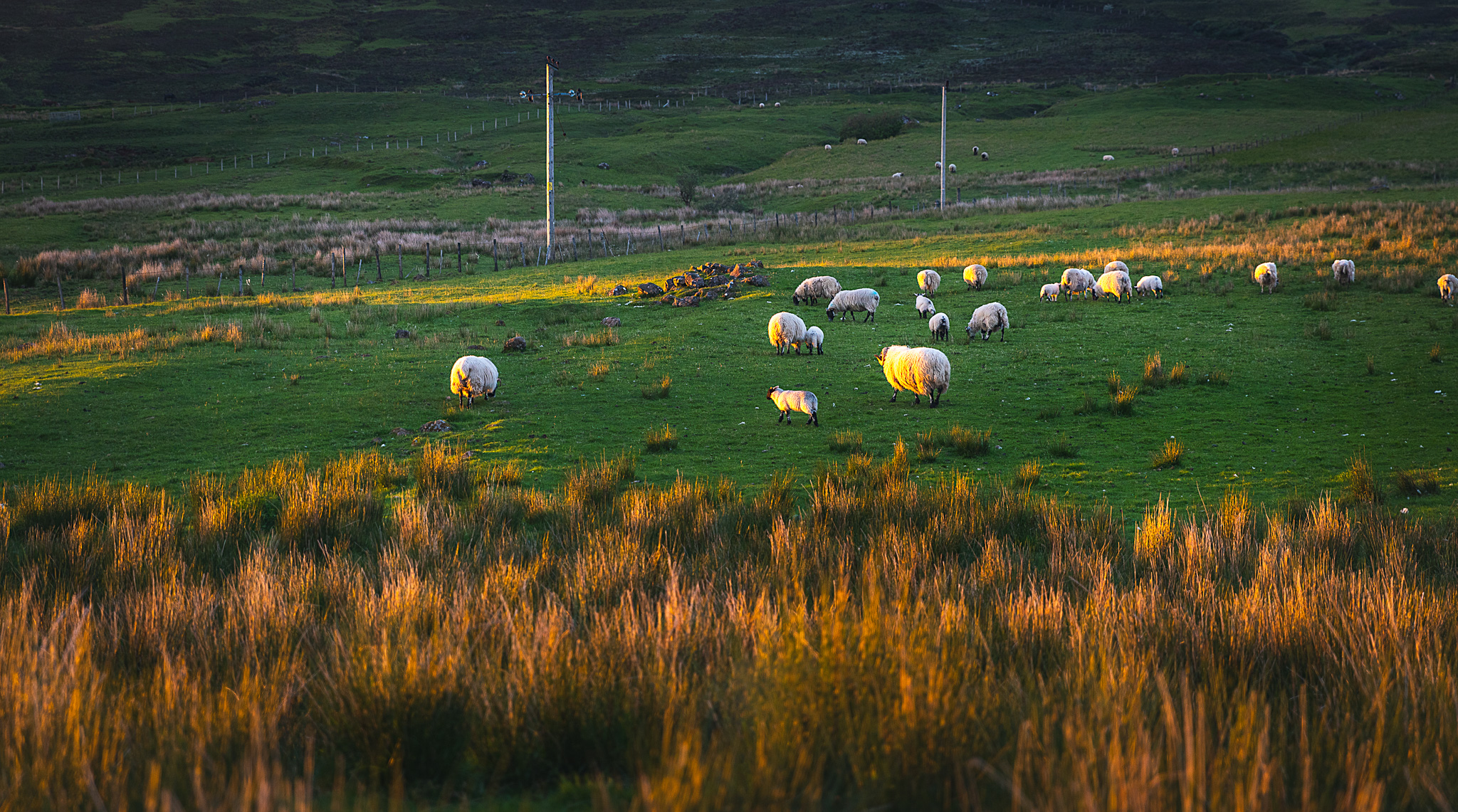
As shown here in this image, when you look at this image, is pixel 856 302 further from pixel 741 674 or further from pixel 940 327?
pixel 741 674

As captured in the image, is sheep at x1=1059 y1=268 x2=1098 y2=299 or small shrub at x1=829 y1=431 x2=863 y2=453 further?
sheep at x1=1059 y1=268 x2=1098 y2=299

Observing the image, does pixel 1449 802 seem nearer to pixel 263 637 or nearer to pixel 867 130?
pixel 263 637

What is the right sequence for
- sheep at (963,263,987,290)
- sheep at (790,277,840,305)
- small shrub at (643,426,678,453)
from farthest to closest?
sheep at (963,263,987,290)
sheep at (790,277,840,305)
small shrub at (643,426,678,453)

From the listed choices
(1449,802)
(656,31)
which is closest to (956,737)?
(1449,802)

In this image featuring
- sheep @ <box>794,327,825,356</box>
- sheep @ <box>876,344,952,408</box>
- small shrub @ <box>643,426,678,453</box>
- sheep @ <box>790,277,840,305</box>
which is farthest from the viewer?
sheep @ <box>790,277,840,305</box>

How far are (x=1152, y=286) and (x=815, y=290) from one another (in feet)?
28.8

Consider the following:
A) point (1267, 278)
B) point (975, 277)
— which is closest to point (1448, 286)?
point (1267, 278)

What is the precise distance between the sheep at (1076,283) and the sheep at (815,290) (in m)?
6.19

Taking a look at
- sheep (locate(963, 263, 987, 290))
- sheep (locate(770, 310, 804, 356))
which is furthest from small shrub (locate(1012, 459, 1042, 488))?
sheep (locate(963, 263, 987, 290))

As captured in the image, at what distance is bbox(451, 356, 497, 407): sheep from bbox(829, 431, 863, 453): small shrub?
623cm

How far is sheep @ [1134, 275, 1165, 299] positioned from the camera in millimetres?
23469

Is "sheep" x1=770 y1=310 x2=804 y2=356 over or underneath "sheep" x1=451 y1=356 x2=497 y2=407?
over

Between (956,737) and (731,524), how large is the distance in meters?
4.59

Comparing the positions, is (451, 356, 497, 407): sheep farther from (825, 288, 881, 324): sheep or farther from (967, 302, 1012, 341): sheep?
(967, 302, 1012, 341): sheep
